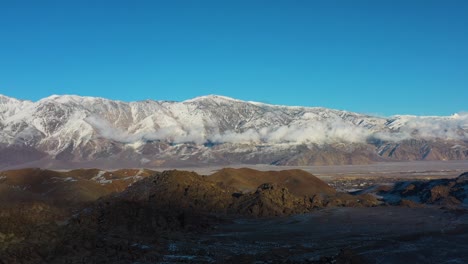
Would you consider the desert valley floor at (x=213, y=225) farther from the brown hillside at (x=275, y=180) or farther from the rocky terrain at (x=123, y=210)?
the brown hillside at (x=275, y=180)

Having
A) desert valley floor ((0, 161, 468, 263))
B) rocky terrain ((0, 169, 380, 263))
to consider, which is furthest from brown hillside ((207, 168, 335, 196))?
desert valley floor ((0, 161, 468, 263))

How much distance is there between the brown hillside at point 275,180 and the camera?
9456 cm

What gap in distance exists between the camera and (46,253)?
3497cm

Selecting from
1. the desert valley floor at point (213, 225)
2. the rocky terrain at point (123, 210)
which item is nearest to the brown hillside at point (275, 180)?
the rocky terrain at point (123, 210)

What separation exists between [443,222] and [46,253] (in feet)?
137

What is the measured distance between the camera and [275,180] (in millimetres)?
101812

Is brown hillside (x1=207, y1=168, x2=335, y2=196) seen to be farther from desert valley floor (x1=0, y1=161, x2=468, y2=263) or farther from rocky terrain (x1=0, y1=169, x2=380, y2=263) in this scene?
desert valley floor (x1=0, y1=161, x2=468, y2=263)

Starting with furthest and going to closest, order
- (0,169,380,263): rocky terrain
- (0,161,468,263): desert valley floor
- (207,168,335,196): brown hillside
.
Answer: (207,168,335,196): brown hillside
(0,161,468,263): desert valley floor
(0,169,380,263): rocky terrain

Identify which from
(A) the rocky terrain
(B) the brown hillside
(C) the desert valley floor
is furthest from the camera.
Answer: (B) the brown hillside

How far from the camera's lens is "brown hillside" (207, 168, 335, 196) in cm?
9456

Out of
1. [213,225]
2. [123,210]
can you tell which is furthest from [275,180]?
[123,210]

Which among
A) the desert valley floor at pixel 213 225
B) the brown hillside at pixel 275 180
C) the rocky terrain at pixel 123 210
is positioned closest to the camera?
the rocky terrain at pixel 123 210

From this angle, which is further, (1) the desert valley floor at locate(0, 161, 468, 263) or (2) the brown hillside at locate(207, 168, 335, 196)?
(2) the brown hillside at locate(207, 168, 335, 196)

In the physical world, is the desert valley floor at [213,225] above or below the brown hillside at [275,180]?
below
